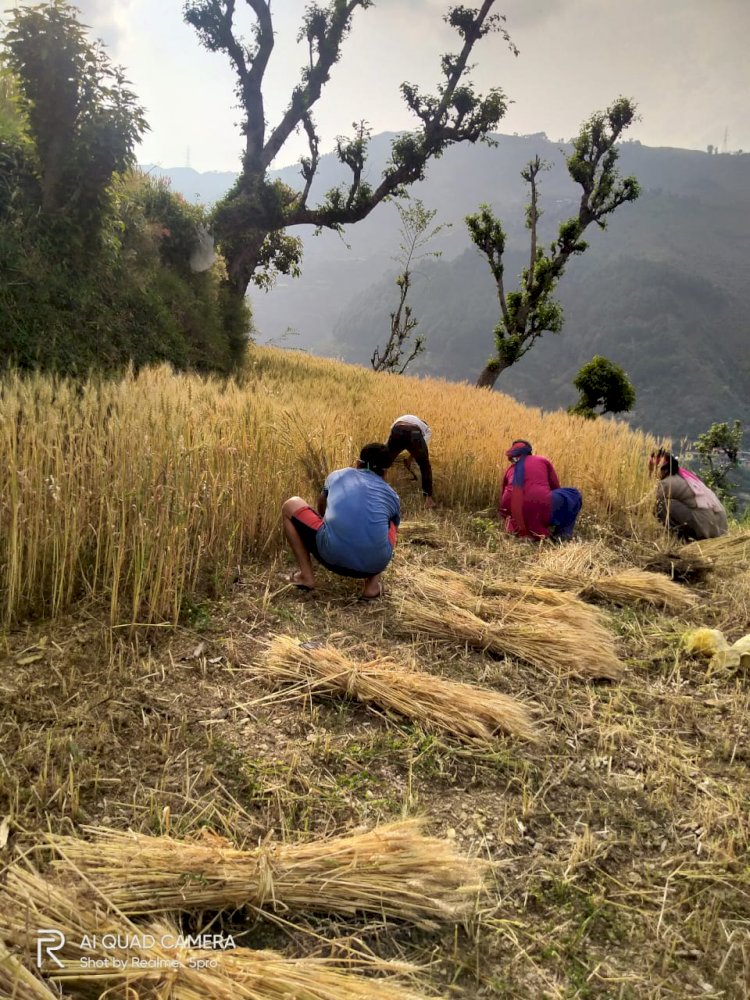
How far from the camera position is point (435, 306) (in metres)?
120

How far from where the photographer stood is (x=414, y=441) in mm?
5094

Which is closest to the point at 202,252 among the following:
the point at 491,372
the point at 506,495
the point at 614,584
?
the point at 506,495

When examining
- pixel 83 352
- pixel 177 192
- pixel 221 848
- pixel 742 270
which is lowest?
pixel 221 848

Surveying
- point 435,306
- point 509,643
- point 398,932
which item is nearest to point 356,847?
point 398,932

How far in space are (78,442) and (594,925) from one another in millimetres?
2805

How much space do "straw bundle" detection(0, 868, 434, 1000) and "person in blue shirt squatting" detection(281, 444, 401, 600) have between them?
2.18 metres

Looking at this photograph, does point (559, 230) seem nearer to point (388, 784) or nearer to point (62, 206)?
point (62, 206)

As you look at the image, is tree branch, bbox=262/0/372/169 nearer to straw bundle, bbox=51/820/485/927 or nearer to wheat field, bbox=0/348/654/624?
wheat field, bbox=0/348/654/624

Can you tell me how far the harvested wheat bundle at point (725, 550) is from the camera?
Result: 4.55m

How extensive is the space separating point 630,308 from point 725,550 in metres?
107

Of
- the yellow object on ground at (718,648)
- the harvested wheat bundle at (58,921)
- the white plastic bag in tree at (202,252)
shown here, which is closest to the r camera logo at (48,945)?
the harvested wheat bundle at (58,921)

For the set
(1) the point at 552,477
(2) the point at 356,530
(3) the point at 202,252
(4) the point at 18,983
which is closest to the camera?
(4) the point at 18,983

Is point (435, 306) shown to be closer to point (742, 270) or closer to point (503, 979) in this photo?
point (742, 270)

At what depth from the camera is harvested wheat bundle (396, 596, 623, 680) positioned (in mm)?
2867
